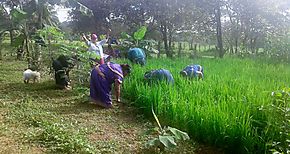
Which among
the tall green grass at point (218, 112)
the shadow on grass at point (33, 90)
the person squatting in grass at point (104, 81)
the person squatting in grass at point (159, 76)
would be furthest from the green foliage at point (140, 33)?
the tall green grass at point (218, 112)

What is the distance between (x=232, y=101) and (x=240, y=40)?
16.9m

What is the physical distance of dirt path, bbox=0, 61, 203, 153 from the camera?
11.5 ft

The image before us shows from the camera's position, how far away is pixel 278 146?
2973 millimetres

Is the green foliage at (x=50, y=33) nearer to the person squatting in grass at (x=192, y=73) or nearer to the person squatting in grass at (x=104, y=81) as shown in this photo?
the person squatting in grass at (x=104, y=81)

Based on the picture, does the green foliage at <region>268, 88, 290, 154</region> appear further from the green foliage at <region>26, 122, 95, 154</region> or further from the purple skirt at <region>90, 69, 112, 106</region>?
the purple skirt at <region>90, 69, 112, 106</region>

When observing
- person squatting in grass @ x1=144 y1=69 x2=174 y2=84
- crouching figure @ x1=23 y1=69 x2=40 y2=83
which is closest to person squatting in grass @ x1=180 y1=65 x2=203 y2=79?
person squatting in grass @ x1=144 y1=69 x2=174 y2=84

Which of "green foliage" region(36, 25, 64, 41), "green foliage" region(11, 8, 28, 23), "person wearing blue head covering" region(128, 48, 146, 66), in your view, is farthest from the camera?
"person wearing blue head covering" region(128, 48, 146, 66)

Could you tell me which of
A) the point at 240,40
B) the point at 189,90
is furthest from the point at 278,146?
the point at 240,40

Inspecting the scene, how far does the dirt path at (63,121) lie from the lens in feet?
11.5

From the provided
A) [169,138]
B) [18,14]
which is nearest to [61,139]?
[169,138]

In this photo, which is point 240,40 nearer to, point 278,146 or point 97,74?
point 97,74

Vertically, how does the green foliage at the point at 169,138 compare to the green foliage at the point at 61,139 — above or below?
above

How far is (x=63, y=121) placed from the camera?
14.5 feet

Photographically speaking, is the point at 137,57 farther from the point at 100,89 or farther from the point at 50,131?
the point at 50,131
